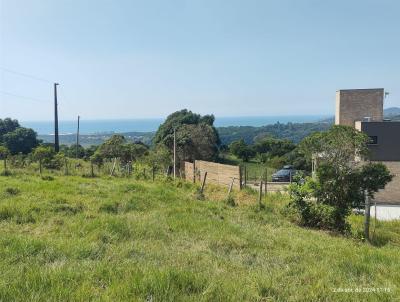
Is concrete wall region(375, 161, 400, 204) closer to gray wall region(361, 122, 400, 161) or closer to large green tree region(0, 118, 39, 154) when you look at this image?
gray wall region(361, 122, 400, 161)

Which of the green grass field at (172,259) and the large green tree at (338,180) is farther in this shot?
the large green tree at (338,180)

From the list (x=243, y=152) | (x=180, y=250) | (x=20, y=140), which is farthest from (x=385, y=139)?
(x=20, y=140)

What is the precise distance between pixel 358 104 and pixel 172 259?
2745 centimetres

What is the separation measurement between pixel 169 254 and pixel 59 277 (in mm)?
1930

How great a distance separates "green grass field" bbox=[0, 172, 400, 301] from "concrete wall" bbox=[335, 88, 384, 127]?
2064 cm

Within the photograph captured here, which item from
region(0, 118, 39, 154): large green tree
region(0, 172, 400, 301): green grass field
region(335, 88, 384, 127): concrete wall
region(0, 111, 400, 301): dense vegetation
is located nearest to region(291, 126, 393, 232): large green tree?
region(0, 111, 400, 301): dense vegetation

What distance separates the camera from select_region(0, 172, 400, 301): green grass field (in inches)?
151

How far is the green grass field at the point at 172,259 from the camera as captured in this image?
12.6 ft

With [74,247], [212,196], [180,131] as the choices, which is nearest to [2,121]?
[180,131]

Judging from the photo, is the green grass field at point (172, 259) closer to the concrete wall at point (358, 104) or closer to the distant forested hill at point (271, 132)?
the concrete wall at point (358, 104)

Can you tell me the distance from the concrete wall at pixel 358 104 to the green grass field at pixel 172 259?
2064 centimetres

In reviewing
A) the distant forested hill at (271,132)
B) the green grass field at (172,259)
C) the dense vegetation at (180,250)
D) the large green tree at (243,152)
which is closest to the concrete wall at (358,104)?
the dense vegetation at (180,250)

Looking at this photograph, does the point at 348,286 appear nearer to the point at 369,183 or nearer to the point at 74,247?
the point at 74,247

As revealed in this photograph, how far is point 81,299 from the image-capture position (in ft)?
11.6
